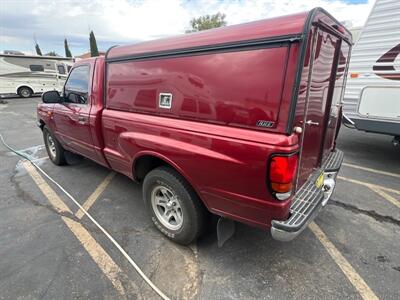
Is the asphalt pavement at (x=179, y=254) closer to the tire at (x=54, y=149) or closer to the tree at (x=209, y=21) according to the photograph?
the tire at (x=54, y=149)

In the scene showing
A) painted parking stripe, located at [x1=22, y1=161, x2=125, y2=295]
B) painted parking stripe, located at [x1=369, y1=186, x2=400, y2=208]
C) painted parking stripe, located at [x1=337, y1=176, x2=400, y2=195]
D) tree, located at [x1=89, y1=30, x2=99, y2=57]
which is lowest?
painted parking stripe, located at [x1=22, y1=161, x2=125, y2=295]

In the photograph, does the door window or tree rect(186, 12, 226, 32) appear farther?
tree rect(186, 12, 226, 32)

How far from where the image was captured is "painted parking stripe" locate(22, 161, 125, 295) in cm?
232

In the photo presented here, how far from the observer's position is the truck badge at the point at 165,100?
2432 mm

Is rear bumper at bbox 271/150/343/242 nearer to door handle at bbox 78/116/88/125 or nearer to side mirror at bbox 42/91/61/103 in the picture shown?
door handle at bbox 78/116/88/125

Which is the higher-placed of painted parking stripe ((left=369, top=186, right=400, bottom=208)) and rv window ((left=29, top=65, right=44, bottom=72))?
rv window ((left=29, top=65, right=44, bottom=72))

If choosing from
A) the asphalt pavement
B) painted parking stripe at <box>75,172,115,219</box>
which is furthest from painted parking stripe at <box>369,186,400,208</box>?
painted parking stripe at <box>75,172,115,219</box>

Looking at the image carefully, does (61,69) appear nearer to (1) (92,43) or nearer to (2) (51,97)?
(2) (51,97)

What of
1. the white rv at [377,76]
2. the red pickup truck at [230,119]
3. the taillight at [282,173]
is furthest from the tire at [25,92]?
the taillight at [282,173]

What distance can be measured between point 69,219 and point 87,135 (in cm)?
114

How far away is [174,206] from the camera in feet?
8.90

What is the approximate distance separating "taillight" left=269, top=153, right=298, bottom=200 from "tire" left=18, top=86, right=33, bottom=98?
2019 centimetres

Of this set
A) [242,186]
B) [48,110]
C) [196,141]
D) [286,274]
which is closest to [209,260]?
[286,274]

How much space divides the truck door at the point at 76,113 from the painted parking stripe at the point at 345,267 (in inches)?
124
